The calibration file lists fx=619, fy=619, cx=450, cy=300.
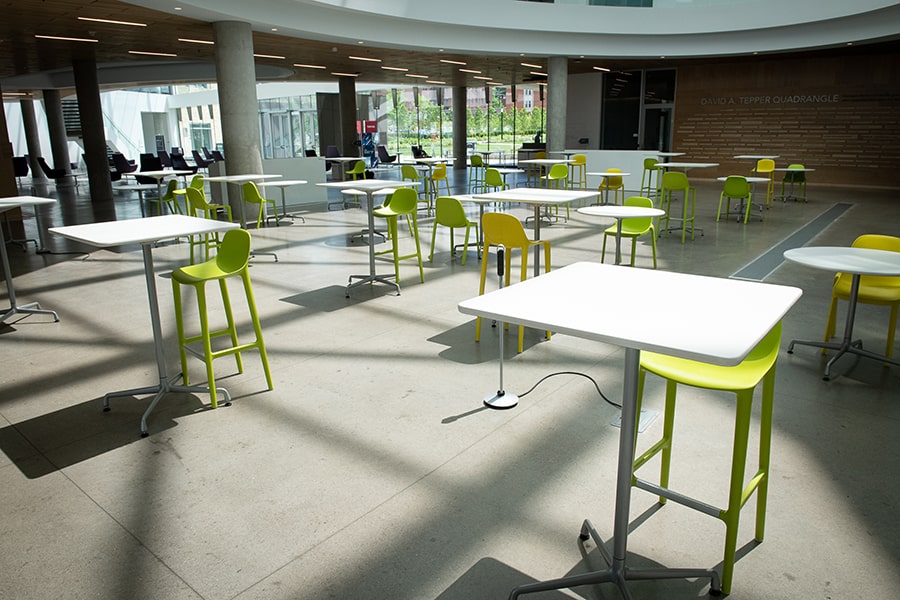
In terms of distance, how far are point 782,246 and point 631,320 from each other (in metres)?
→ 7.39

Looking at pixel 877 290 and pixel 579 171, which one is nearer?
pixel 877 290

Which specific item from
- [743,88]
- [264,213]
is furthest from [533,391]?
[743,88]

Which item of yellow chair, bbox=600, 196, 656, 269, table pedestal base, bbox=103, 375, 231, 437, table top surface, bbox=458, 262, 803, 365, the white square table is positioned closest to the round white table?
yellow chair, bbox=600, 196, 656, 269

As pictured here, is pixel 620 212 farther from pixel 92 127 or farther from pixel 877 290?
pixel 92 127

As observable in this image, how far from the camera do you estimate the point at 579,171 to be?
15.7 metres

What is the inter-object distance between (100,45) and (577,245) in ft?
36.3

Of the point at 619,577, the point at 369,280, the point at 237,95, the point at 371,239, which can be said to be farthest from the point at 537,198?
the point at 237,95

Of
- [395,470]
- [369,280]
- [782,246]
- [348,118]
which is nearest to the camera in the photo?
[395,470]

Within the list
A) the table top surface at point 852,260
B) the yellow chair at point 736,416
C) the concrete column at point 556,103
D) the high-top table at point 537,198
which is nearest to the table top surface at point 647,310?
the yellow chair at point 736,416

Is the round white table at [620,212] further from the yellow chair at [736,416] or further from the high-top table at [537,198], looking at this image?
the yellow chair at [736,416]

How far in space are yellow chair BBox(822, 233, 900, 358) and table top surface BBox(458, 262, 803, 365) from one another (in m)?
2.23

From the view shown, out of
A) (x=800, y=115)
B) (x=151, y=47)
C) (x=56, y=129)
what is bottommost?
(x=800, y=115)

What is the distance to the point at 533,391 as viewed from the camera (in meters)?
3.64

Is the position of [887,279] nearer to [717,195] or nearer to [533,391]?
[533,391]
